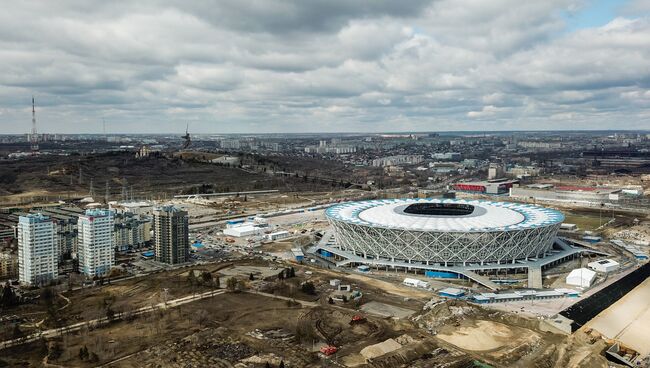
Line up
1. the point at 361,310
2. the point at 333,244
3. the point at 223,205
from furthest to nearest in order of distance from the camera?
the point at 223,205
the point at 333,244
the point at 361,310

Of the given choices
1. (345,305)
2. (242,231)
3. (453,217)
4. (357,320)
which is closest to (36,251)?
(242,231)

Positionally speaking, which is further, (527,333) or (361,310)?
(361,310)

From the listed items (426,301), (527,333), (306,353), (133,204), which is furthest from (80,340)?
(133,204)

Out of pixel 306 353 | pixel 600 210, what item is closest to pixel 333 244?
pixel 306 353

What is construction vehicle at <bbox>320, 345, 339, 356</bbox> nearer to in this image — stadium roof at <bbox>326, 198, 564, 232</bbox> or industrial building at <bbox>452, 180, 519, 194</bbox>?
stadium roof at <bbox>326, 198, 564, 232</bbox>

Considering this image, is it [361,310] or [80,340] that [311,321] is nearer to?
[361,310]

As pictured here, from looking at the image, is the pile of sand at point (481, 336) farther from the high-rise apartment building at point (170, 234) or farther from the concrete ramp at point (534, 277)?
the high-rise apartment building at point (170, 234)

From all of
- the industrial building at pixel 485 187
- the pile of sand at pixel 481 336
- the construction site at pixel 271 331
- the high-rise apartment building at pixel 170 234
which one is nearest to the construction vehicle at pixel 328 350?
the construction site at pixel 271 331

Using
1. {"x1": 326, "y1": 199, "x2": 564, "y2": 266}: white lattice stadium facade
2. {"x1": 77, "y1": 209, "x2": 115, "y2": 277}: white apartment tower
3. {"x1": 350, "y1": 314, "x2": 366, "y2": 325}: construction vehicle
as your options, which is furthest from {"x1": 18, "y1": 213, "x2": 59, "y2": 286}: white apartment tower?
{"x1": 350, "y1": 314, "x2": 366, "y2": 325}: construction vehicle

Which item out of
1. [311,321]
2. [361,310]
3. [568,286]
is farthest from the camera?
[568,286]
